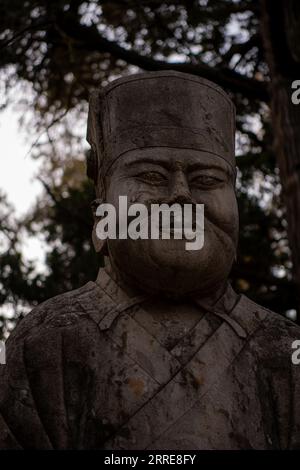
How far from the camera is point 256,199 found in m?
8.80

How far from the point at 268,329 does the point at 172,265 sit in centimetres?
54

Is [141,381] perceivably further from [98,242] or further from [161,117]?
[161,117]

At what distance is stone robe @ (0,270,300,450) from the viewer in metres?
3.22

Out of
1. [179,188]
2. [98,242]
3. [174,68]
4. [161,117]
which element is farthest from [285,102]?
[179,188]

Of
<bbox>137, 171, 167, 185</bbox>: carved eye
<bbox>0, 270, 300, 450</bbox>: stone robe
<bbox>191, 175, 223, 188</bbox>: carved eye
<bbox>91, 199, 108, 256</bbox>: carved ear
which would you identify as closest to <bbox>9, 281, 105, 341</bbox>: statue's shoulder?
<bbox>0, 270, 300, 450</bbox>: stone robe

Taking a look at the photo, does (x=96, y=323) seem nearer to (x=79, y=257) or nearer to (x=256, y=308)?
(x=256, y=308)

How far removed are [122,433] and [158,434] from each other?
14 cm

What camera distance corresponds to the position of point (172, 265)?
346 centimetres

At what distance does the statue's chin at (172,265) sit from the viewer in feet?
11.4

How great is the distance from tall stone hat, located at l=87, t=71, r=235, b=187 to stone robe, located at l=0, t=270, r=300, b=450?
2.26 ft

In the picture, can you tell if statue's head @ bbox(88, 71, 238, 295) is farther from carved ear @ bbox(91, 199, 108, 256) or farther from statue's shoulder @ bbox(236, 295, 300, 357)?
statue's shoulder @ bbox(236, 295, 300, 357)

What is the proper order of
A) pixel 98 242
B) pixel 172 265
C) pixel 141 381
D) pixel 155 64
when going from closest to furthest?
pixel 141 381 → pixel 172 265 → pixel 98 242 → pixel 155 64

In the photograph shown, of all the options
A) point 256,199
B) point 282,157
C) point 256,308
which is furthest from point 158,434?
point 256,199
